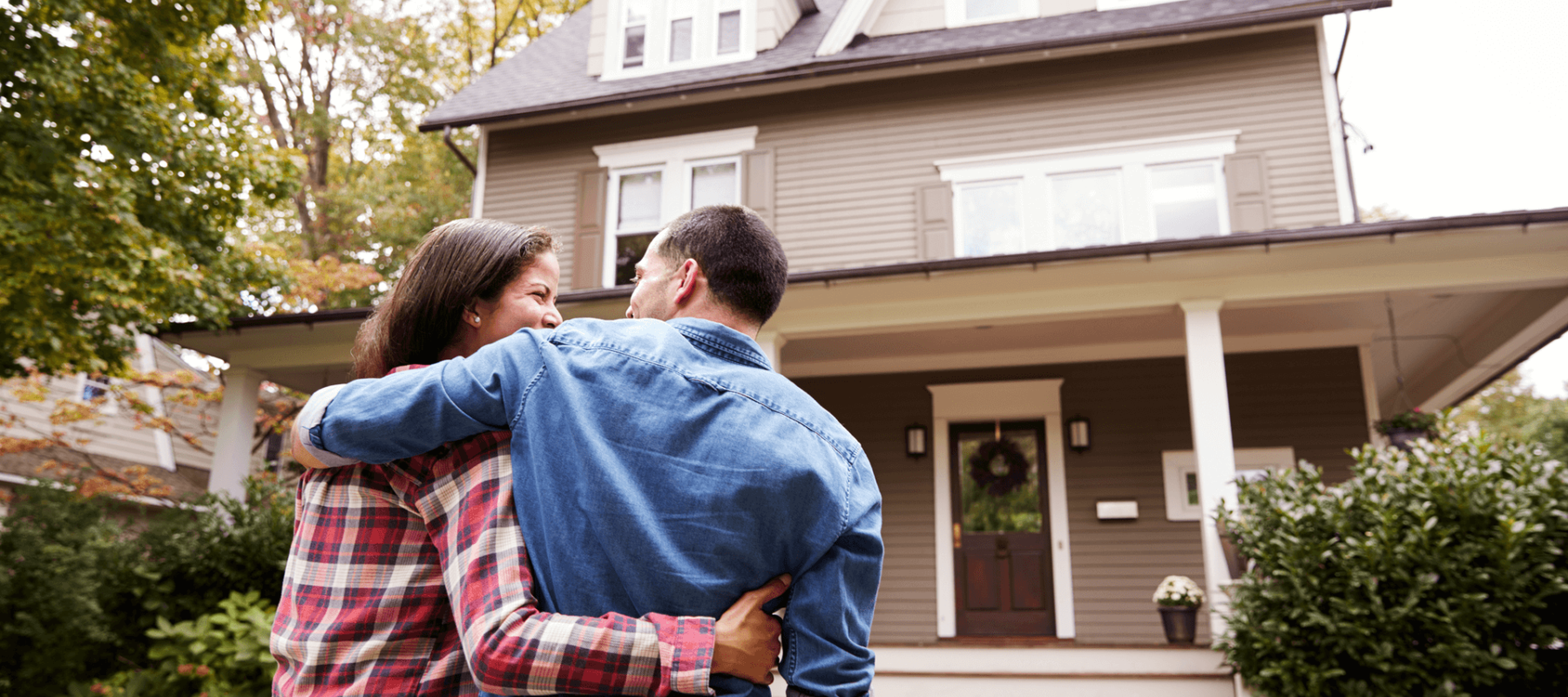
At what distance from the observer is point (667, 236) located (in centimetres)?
164

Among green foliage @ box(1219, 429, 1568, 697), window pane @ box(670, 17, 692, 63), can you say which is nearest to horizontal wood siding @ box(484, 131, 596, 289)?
→ window pane @ box(670, 17, 692, 63)

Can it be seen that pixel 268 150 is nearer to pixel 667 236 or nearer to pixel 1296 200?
pixel 667 236

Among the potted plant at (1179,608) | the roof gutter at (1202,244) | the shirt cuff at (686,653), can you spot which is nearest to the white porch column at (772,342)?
the roof gutter at (1202,244)

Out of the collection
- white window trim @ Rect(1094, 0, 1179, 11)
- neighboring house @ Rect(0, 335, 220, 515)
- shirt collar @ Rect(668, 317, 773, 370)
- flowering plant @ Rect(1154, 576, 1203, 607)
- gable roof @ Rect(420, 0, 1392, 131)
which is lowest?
flowering plant @ Rect(1154, 576, 1203, 607)

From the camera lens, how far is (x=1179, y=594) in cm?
761

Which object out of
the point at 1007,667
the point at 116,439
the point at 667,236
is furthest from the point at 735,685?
the point at 116,439

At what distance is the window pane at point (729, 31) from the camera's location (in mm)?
11117

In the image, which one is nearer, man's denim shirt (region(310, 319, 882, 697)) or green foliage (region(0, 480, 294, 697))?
man's denim shirt (region(310, 319, 882, 697))

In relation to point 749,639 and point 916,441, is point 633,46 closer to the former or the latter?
point 916,441

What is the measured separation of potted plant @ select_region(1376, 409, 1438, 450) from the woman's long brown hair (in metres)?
8.06

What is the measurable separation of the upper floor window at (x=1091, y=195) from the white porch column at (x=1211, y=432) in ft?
6.60

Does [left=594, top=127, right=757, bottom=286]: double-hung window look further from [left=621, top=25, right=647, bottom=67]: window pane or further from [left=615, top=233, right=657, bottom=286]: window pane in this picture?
[left=621, top=25, right=647, bottom=67]: window pane

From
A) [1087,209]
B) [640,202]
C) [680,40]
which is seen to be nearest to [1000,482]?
[1087,209]

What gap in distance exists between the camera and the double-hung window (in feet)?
34.5
